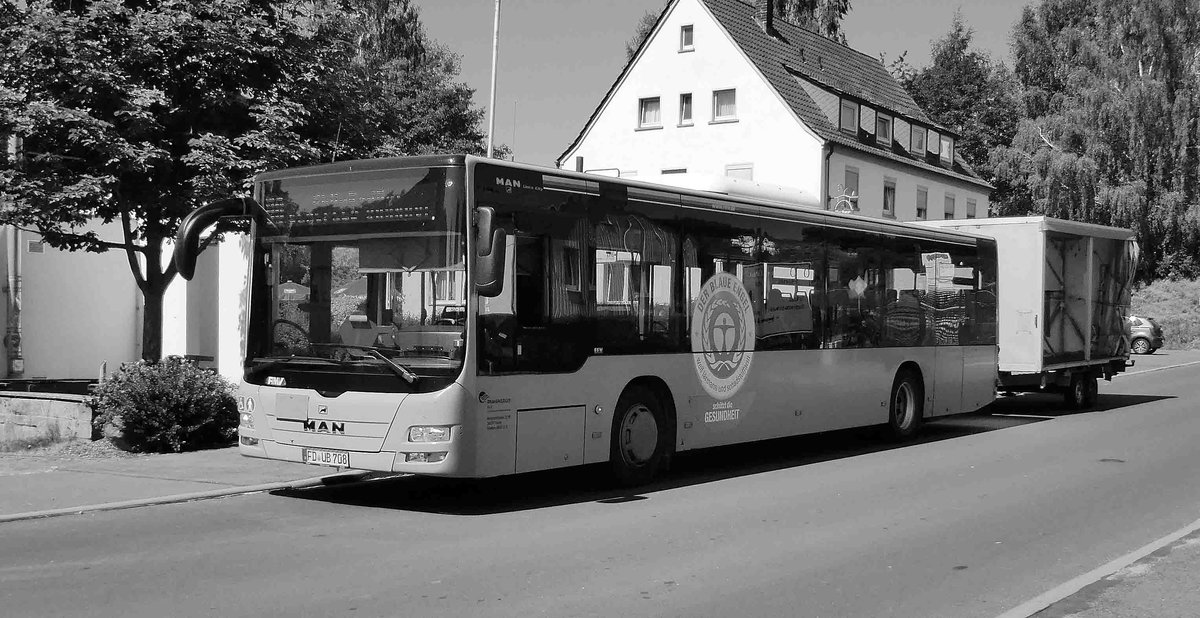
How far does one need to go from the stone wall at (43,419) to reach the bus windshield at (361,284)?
450 cm

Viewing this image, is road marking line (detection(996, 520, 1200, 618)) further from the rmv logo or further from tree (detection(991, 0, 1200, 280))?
tree (detection(991, 0, 1200, 280))

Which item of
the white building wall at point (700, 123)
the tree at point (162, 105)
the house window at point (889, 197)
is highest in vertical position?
the white building wall at point (700, 123)

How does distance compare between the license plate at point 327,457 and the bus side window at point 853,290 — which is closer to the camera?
the license plate at point 327,457

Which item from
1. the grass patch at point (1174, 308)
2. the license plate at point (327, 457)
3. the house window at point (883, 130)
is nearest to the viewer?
the license plate at point (327, 457)

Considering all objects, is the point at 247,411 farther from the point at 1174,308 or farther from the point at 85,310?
the point at 1174,308

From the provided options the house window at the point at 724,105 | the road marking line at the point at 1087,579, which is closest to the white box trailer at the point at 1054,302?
the road marking line at the point at 1087,579

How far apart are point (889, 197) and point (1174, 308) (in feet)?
56.3

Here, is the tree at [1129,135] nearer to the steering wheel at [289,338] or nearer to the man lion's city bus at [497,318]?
the man lion's city bus at [497,318]

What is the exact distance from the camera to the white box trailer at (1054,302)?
19484mm

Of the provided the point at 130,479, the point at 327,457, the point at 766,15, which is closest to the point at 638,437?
the point at 327,457

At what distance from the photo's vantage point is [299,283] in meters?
10.3

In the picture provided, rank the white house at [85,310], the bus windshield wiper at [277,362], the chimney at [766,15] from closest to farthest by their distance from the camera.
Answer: the bus windshield wiper at [277,362] → the white house at [85,310] → the chimney at [766,15]

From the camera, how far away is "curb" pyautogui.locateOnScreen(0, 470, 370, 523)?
9547mm

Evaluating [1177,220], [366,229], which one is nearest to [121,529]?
[366,229]
